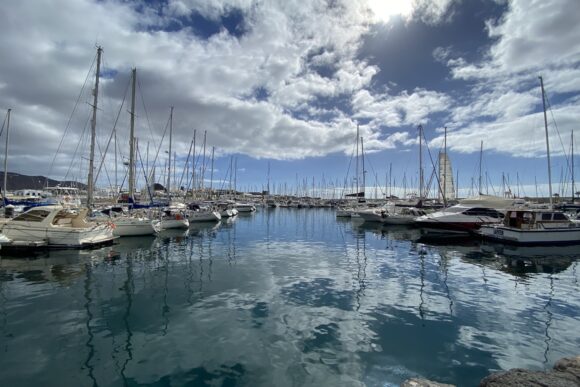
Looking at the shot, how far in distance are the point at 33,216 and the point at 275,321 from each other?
22.8 meters

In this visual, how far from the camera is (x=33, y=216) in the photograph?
2309cm

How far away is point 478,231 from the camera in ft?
111

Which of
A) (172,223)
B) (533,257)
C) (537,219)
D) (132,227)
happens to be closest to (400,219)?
(537,219)

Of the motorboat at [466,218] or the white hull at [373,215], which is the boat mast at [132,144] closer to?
the motorboat at [466,218]

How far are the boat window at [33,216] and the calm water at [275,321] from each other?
4.60 metres

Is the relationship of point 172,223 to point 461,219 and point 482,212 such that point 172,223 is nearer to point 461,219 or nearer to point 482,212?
→ point 461,219

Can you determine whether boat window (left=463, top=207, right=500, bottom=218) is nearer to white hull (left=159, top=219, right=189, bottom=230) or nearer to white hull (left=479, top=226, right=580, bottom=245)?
white hull (left=479, top=226, right=580, bottom=245)

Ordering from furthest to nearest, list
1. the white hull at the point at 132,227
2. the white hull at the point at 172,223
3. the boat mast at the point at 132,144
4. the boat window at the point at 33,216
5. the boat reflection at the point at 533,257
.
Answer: the white hull at the point at 172,223
the boat mast at the point at 132,144
the white hull at the point at 132,227
the boat window at the point at 33,216
the boat reflection at the point at 533,257

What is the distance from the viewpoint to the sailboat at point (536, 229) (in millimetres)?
27844

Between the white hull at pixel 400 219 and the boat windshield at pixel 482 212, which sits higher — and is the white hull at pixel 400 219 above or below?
below

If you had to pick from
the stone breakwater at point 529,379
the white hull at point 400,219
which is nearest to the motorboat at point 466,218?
the white hull at point 400,219

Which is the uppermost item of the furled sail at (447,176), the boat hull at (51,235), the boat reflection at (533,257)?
the furled sail at (447,176)

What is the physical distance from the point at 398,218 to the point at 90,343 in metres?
45.6

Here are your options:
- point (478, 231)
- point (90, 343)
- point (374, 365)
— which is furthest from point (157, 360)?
point (478, 231)
